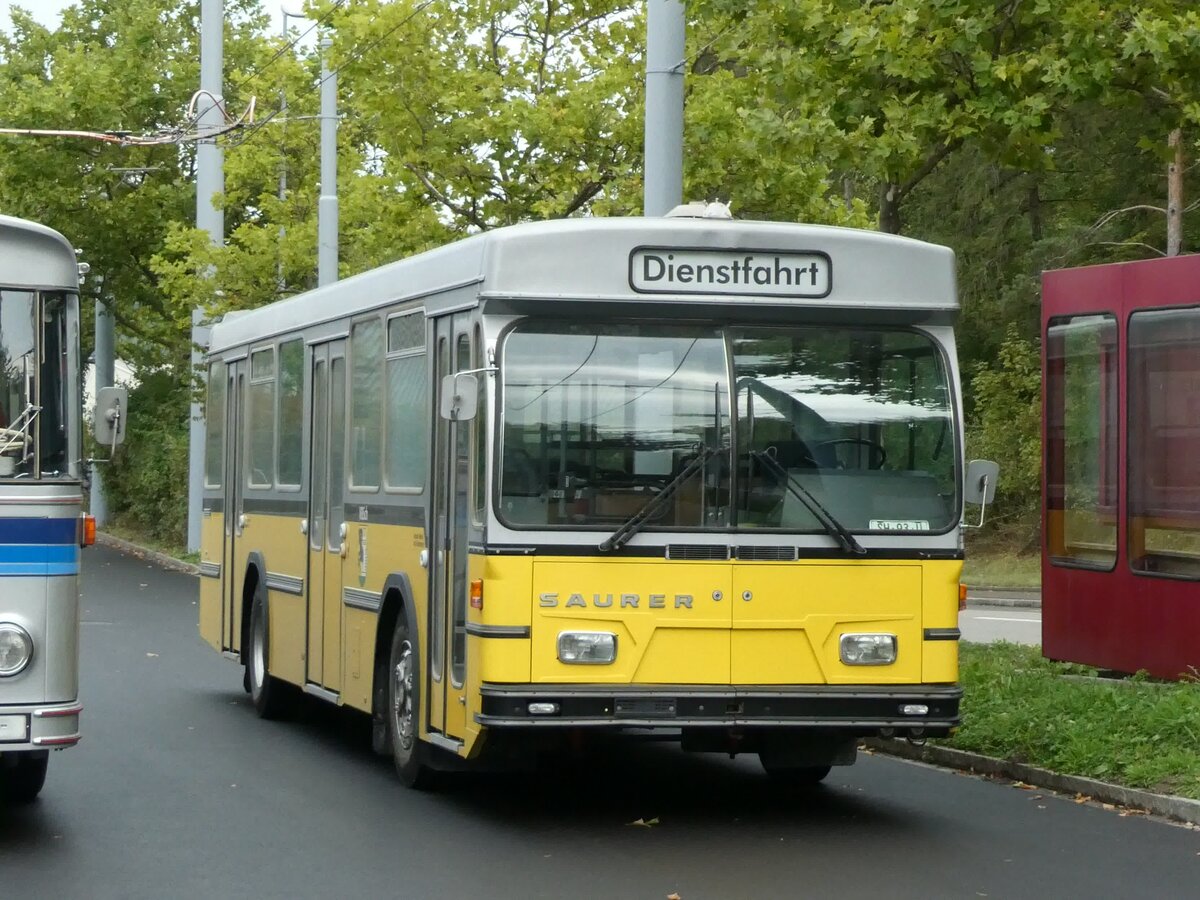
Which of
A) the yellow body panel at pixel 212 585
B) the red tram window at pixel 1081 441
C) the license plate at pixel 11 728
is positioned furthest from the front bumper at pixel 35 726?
the red tram window at pixel 1081 441

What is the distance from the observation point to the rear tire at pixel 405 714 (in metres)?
12.3

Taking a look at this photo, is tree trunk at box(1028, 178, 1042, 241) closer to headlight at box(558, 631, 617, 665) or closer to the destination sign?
the destination sign

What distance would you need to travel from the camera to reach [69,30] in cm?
5156

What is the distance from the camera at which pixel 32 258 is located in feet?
34.0

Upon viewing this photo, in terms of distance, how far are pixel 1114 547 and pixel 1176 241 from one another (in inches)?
835

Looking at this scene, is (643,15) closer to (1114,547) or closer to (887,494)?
(1114,547)

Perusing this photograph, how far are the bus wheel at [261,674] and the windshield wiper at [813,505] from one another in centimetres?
616

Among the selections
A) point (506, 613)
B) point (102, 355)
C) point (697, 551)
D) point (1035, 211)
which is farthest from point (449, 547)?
point (102, 355)

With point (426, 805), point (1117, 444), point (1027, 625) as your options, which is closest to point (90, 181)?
point (1027, 625)

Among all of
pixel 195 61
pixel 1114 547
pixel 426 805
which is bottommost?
pixel 426 805

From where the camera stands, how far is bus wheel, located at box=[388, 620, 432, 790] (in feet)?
40.5

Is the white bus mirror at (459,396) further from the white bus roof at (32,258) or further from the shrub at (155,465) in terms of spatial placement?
the shrub at (155,465)

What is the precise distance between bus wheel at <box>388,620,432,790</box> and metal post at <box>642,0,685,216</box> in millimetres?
5534

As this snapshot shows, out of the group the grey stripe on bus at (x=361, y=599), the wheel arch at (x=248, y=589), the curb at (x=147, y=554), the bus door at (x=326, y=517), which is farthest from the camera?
the curb at (x=147, y=554)
